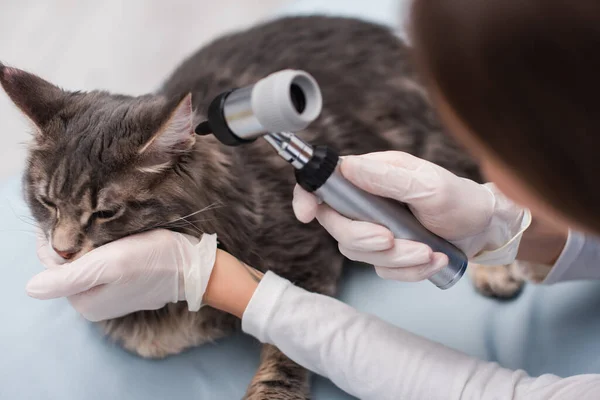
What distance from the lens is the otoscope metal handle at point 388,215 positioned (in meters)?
0.99

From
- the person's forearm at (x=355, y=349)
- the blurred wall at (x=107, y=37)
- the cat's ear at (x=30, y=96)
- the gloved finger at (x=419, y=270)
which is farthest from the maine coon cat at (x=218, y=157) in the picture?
the blurred wall at (x=107, y=37)

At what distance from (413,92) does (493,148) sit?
1.01 meters

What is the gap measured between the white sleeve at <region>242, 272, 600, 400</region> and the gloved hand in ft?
0.53

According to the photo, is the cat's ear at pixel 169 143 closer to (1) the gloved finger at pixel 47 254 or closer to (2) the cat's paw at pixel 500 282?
(1) the gloved finger at pixel 47 254

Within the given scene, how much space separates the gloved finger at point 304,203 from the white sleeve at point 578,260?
2.08 feet

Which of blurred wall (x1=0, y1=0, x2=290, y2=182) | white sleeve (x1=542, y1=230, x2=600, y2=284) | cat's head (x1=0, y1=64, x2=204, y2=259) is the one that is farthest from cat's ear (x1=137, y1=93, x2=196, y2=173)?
blurred wall (x1=0, y1=0, x2=290, y2=182)

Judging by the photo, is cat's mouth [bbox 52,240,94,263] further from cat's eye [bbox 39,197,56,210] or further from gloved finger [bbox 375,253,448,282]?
gloved finger [bbox 375,253,448,282]

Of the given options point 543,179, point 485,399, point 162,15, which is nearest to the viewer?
point 543,179

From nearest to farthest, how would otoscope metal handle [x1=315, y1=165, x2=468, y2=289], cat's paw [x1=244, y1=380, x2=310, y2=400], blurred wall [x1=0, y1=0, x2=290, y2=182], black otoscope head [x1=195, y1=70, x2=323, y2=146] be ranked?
black otoscope head [x1=195, y1=70, x2=323, y2=146], otoscope metal handle [x1=315, y1=165, x2=468, y2=289], cat's paw [x1=244, y1=380, x2=310, y2=400], blurred wall [x1=0, y1=0, x2=290, y2=182]

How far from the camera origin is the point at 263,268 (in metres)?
1.42

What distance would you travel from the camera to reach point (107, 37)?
2729mm

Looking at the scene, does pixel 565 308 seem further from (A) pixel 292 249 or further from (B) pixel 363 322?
(A) pixel 292 249

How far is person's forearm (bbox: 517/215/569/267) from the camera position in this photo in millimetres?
1309

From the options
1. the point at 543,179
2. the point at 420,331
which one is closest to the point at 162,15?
the point at 420,331
